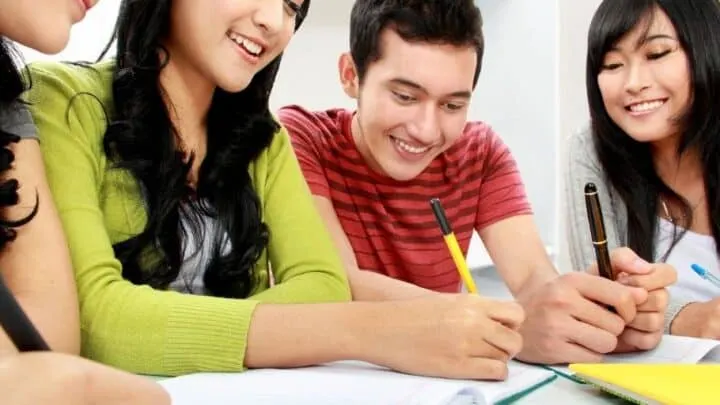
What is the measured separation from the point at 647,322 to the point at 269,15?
50cm

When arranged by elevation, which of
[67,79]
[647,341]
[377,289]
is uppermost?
[67,79]

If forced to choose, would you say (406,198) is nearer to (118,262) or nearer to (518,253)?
(518,253)

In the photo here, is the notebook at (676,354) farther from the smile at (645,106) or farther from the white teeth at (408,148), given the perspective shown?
the smile at (645,106)

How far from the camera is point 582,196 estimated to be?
49.5 inches

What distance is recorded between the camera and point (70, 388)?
0.36 metres

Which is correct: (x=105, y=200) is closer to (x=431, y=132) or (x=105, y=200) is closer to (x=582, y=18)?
(x=431, y=132)

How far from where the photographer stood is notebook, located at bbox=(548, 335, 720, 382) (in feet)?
2.34

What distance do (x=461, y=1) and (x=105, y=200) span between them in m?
0.60

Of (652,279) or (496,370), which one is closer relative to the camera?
(496,370)

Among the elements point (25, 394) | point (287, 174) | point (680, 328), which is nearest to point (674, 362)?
point (680, 328)

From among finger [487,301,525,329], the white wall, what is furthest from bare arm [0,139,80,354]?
the white wall

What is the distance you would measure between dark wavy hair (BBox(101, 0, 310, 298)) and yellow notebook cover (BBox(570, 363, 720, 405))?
0.39 meters

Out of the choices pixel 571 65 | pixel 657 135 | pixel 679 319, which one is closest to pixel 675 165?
pixel 657 135

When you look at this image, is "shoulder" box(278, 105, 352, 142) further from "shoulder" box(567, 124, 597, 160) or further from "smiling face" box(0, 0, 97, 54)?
"smiling face" box(0, 0, 97, 54)
